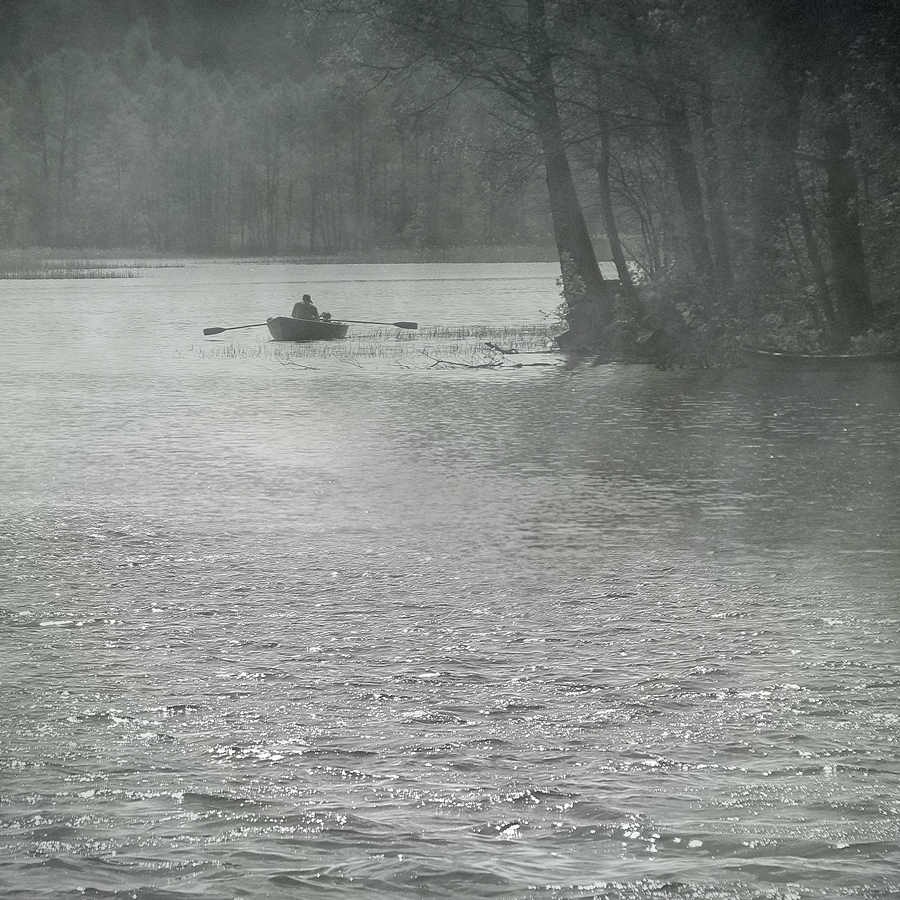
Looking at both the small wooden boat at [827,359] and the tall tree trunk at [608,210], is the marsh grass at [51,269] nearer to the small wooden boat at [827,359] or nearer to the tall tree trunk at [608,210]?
the tall tree trunk at [608,210]

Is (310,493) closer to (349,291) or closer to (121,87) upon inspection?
(349,291)

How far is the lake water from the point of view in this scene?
4.78 metres

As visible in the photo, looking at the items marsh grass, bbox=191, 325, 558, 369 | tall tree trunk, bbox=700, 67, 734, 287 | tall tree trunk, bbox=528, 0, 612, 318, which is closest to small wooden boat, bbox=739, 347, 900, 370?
tall tree trunk, bbox=700, 67, 734, 287

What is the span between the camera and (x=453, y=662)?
712 centimetres

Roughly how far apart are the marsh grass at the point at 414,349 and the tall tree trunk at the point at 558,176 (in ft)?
5.10

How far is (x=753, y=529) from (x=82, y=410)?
11.9 m

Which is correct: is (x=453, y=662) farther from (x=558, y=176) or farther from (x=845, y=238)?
(x=558, y=176)

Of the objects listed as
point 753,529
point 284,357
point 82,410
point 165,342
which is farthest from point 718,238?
point 753,529

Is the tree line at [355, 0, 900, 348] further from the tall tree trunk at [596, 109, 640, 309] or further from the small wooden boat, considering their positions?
the small wooden boat

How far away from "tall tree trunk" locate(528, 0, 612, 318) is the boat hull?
7.26 m

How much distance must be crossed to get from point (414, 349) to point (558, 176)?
5.02 meters

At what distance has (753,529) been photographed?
10820 mm

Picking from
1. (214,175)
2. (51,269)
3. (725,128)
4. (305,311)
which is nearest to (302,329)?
(305,311)

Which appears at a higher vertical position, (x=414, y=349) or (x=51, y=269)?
(x=51, y=269)
